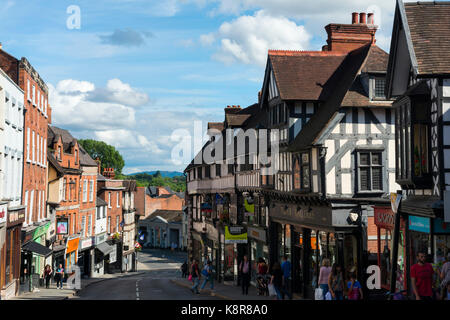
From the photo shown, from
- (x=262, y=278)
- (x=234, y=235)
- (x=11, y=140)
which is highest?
(x=11, y=140)

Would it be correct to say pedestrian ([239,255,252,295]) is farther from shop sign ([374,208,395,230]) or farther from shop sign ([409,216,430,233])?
shop sign ([409,216,430,233])

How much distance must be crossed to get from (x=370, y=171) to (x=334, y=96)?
4176 millimetres

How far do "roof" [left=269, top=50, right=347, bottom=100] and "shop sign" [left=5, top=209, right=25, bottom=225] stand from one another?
13.6 meters

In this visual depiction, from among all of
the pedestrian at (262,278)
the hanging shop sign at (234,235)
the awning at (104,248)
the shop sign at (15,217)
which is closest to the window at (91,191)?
the awning at (104,248)

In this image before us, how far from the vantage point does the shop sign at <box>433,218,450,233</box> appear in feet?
52.6

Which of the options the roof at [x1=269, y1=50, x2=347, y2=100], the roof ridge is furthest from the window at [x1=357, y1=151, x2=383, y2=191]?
the roof ridge

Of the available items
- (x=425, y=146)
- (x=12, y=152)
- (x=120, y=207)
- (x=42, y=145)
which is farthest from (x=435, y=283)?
(x=120, y=207)

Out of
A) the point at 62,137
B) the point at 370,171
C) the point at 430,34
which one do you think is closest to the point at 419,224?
the point at 430,34

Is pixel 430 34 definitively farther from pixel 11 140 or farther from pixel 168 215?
pixel 168 215

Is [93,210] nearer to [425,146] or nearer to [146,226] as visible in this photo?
[425,146]

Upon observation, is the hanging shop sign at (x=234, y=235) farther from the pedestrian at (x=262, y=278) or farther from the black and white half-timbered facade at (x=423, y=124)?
the black and white half-timbered facade at (x=423, y=124)

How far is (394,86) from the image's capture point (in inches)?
804

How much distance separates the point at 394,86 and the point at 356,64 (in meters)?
7.13

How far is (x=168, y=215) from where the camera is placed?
362 feet
